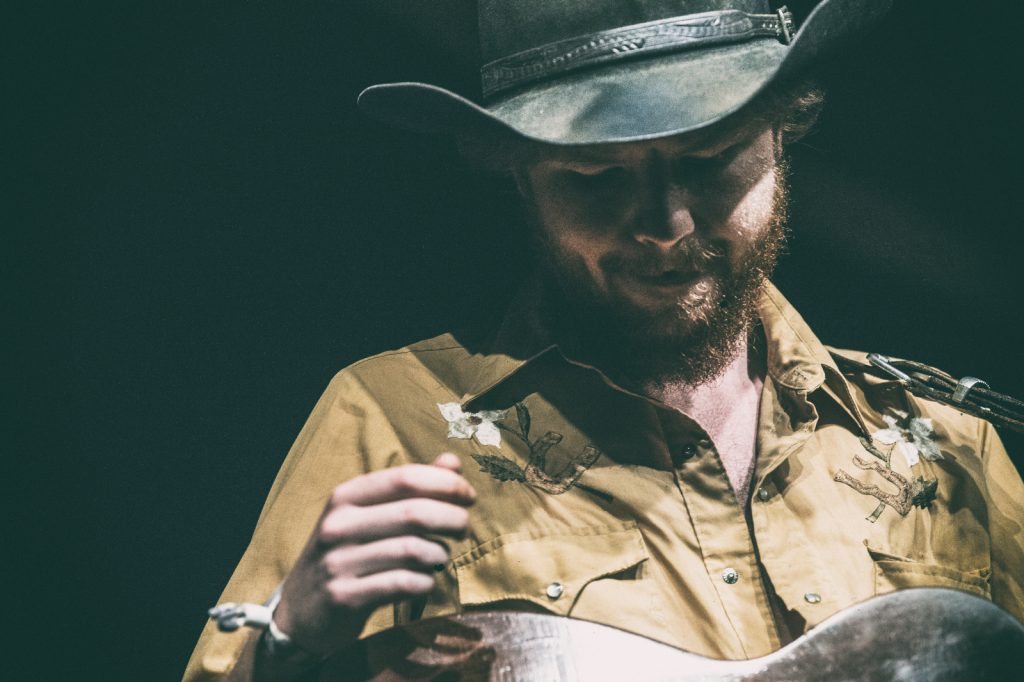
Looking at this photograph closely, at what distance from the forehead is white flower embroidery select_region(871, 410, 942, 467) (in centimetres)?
54

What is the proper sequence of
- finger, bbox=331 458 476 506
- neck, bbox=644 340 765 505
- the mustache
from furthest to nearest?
neck, bbox=644 340 765 505 → the mustache → finger, bbox=331 458 476 506

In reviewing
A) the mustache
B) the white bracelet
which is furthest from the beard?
the white bracelet

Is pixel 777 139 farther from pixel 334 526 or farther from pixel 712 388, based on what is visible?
pixel 334 526

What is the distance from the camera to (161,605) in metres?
1.50

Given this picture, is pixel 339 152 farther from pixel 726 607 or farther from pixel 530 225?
pixel 726 607

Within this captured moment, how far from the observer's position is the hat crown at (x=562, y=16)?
4.17 ft

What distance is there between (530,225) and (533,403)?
317 mm

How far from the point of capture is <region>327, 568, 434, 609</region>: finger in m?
1.00

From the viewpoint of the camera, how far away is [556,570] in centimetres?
127

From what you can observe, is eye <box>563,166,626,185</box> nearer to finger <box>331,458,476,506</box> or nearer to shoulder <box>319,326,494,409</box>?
shoulder <box>319,326,494,409</box>

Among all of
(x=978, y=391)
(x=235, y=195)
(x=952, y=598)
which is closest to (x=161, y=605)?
(x=235, y=195)

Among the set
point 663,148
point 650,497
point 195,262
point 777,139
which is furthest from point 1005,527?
point 195,262

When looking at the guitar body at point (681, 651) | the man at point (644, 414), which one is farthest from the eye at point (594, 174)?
the guitar body at point (681, 651)

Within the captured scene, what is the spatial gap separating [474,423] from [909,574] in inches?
25.8
